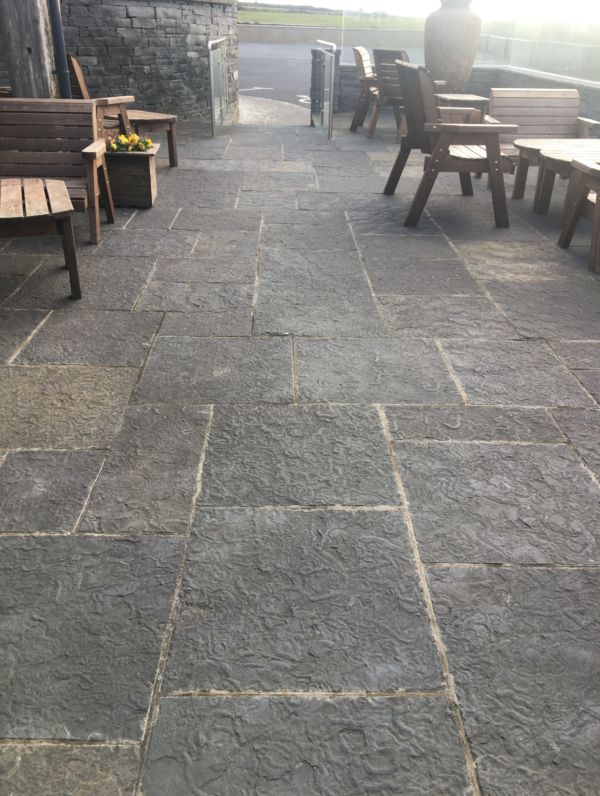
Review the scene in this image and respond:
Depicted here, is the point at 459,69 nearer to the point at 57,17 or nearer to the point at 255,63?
the point at 57,17

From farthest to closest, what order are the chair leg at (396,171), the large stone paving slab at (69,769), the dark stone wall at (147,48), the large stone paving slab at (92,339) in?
the dark stone wall at (147,48)
the chair leg at (396,171)
the large stone paving slab at (92,339)
the large stone paving slab at (69,769)

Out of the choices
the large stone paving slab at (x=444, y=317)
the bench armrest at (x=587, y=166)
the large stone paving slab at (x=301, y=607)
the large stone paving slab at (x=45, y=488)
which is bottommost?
the large stone paving slab at (x=45, y=488)

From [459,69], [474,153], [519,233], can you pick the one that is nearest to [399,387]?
[519,233]

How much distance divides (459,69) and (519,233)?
4.73 m

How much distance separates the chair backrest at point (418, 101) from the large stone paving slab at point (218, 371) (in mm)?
2597

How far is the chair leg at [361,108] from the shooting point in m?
8.59

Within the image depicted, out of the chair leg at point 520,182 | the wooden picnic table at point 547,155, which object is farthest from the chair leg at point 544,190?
the chair leg at point 520,182

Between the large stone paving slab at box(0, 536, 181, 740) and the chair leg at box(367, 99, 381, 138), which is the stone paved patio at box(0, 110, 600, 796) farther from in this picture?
the chair leg at box(367, 99, 381, 138)

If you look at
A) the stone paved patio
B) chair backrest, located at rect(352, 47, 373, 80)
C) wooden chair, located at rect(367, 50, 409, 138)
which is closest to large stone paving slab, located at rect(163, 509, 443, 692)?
the stone paved patio

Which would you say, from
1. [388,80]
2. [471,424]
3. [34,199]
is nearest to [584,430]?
[471,424]

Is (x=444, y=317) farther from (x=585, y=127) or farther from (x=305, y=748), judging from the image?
(x=585, y=127)

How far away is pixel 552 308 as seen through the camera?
361 cm

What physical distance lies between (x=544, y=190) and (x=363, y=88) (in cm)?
423

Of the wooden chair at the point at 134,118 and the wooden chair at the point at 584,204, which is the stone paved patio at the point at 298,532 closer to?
the wooden chair at the point at 584,204
